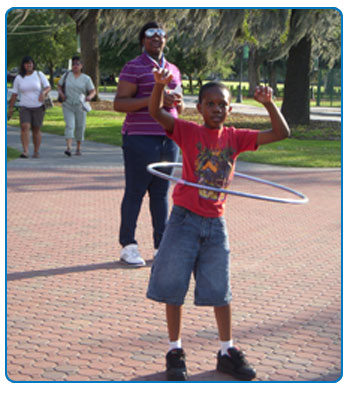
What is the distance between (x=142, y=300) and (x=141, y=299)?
0.10ft

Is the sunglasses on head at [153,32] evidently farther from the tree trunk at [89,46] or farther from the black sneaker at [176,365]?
the tree trunk at [89,46]

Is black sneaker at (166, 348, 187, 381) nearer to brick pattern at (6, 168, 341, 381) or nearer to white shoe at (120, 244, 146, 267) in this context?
brick pattern at (6, 168, 341, 381)

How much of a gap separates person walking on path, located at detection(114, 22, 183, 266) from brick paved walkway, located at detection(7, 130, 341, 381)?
0.45 m

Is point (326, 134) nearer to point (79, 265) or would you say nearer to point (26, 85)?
point (26, 85)

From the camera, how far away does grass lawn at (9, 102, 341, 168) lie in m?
15.4

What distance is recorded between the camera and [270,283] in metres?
6.29

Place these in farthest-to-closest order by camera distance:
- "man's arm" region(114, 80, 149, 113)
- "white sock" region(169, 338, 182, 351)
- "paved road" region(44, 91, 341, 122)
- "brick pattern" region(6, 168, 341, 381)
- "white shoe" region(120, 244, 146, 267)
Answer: "paved road" region(44, 91, 341, 122), "white shoe" region(120, 244, 146, 267), "man's arm" region(114, 80, 149, 113), "brick pattern" region(6, 168, 341, 381), "white sock" region(169, 338, 182, 351)

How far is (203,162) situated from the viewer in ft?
13.9

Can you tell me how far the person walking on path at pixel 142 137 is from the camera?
629 centimetres

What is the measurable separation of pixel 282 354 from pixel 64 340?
1.42 meters

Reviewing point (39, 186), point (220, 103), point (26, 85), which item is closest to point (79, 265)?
point (220, 103)

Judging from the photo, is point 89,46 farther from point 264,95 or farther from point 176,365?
point 176,365

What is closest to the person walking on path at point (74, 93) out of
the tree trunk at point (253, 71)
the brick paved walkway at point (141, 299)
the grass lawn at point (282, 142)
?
the grass lawn at point (282, 142)

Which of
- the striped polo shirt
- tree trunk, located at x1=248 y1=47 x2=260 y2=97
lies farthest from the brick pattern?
tree trunk, located at x1=248 y1=47 x2=260 y2=97
